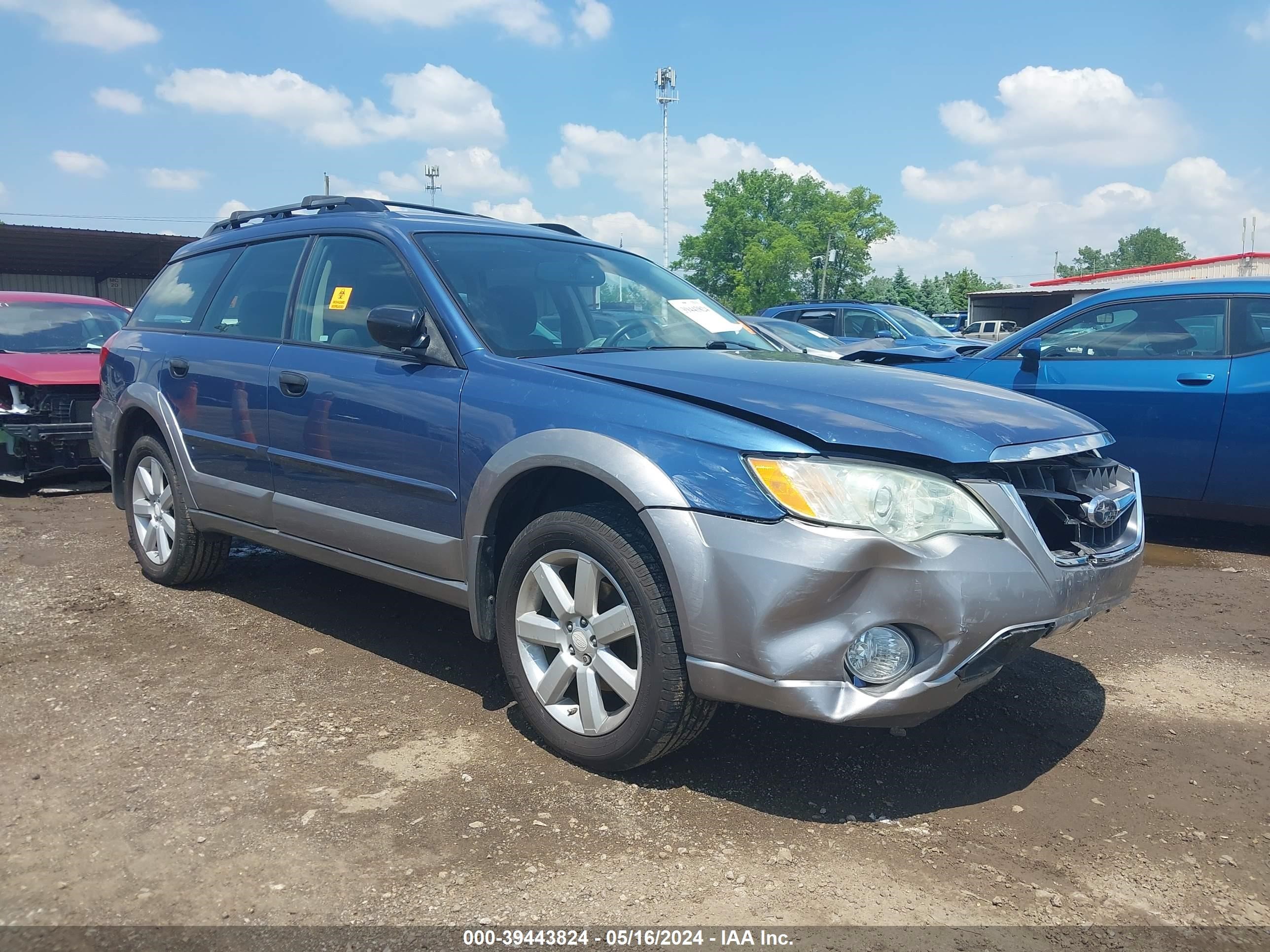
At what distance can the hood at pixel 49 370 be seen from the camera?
24.2 ft

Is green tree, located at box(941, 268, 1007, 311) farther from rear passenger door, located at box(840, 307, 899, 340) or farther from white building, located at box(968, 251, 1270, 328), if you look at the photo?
rear passenger door, located at box(840, 307, 899, 340)

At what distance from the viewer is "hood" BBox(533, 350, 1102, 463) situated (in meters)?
2.70

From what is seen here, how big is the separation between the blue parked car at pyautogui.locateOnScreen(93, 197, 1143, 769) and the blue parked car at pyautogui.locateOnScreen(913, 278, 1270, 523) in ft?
9.31

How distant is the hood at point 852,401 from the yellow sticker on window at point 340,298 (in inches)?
42.2

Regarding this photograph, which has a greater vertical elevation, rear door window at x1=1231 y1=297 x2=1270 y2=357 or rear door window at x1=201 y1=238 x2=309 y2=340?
rear door window at x1=201 y1=238 x2=309 y2=340

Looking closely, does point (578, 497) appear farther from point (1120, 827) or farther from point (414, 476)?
point (1120, 827)

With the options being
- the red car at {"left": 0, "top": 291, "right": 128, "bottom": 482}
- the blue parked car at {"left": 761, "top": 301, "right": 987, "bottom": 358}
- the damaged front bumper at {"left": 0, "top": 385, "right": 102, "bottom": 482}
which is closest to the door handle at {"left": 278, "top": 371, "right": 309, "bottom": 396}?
the red car at {"left": 0, "top": 291, "right": 128, "bottom": 482}

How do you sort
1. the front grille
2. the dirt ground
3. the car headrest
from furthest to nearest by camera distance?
the car headrest, the front grille, the dirt ground

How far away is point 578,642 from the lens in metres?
3.00

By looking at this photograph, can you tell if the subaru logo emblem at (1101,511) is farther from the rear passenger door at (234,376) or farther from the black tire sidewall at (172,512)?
the black tire sidewall at (172,512)

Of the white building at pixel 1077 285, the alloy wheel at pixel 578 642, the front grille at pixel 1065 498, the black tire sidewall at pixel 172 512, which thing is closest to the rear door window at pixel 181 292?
the black tire sidewall at pixel 172 512

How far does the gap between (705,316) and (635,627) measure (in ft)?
6.03

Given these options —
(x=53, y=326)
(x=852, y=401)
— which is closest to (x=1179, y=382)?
(x=852, y=401)

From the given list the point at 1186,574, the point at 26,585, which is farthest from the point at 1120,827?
the point at 26,585
